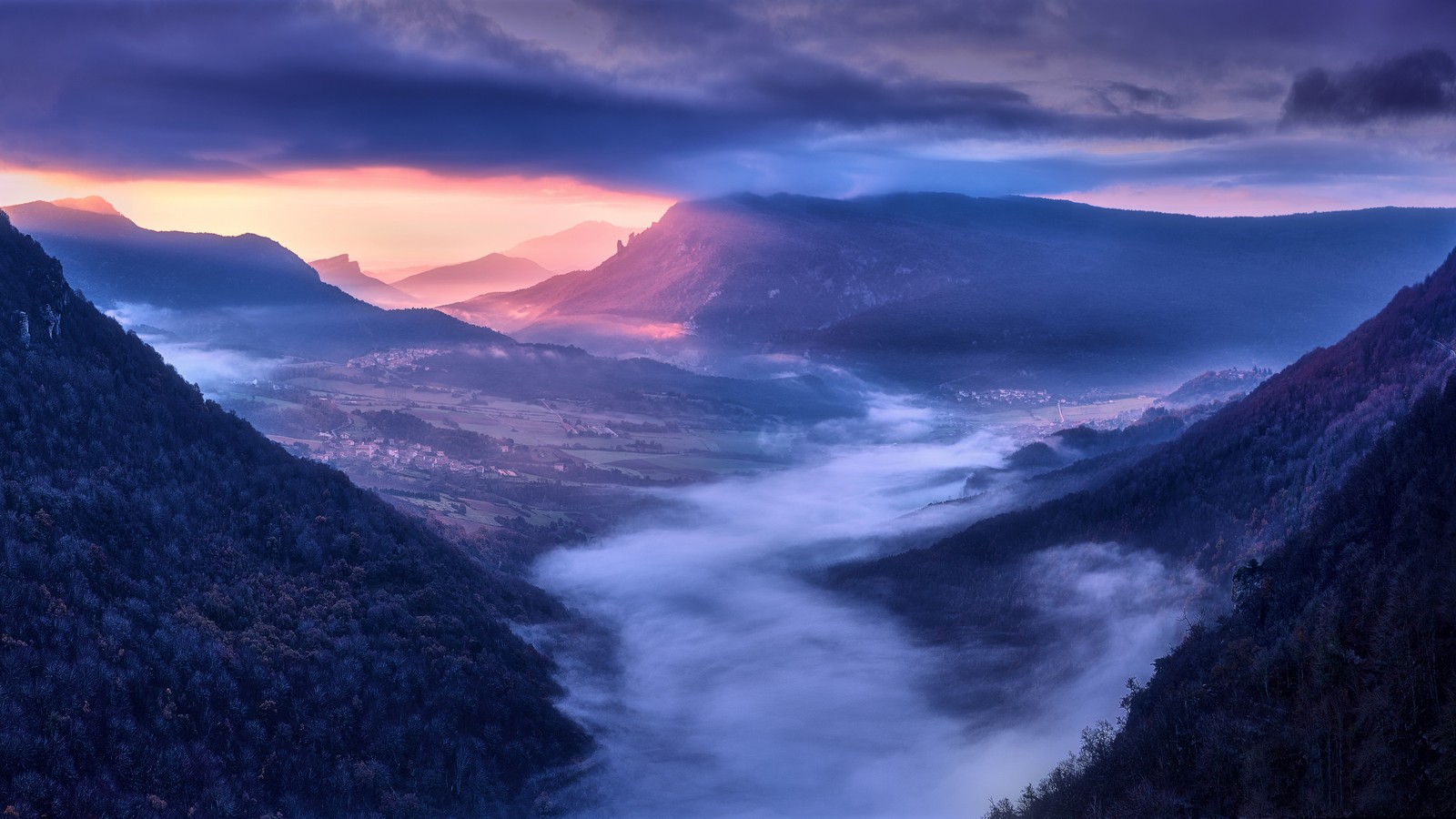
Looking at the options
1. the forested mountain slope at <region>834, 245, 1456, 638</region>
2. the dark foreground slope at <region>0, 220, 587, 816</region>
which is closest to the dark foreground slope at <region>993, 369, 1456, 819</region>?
the forested mountain slope at <region>834, 245, 1456, 638</region>

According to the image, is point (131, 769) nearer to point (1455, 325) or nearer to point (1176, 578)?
point (1176, 578)

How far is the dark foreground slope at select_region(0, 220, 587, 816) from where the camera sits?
152ft

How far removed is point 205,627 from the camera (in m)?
56.9

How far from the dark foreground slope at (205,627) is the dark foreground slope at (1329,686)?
32.1 m

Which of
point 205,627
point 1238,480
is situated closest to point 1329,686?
point 205,627

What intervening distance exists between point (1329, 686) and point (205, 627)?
166ft

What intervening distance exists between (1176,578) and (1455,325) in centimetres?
2838

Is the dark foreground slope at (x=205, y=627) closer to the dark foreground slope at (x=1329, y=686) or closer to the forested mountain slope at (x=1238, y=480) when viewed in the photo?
the dark foreground slope at (x=1329, y=686)

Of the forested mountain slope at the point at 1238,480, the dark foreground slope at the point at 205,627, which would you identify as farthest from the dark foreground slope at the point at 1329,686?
the dark foreground slope at the point at 205,627

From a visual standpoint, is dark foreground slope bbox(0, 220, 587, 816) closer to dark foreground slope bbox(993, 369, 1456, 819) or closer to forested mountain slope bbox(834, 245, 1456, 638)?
dark foreground slope bbox(993, 369, 1456, 819)

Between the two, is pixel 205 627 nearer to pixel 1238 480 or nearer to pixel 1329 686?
pixel 1329 686

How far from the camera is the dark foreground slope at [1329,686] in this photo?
1158 inches

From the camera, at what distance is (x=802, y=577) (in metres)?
138

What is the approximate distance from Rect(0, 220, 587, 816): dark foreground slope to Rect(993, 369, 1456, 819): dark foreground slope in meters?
32.1
